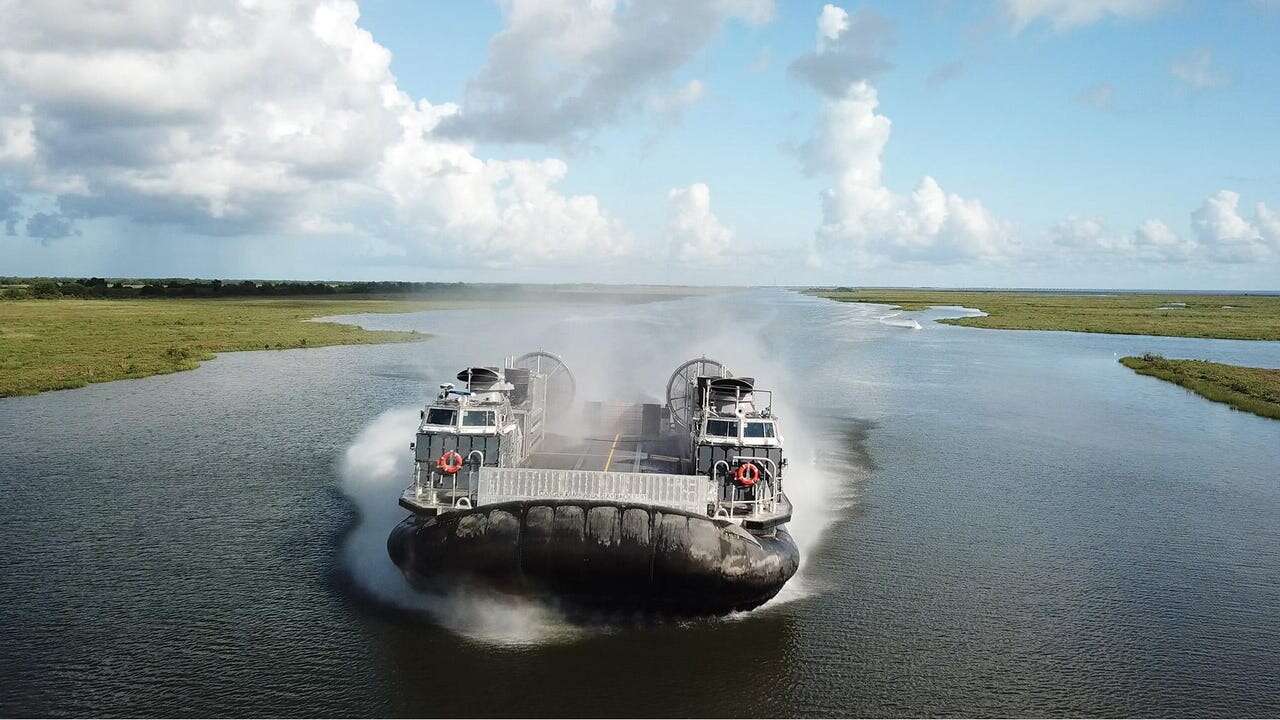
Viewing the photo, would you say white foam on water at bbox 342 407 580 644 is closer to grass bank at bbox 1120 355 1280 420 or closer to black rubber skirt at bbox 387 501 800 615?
black rubber skirt at bbox 387 501 800 615

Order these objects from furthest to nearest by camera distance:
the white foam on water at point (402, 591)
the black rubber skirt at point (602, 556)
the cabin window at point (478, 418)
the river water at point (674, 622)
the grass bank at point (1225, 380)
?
the grass bank at point (1225, 380) < the cabin window at point (478, 418) < the white foam on water at point (402, 591) < the black rubber skirt at point (602, 556) < the river water at point (674, 622)

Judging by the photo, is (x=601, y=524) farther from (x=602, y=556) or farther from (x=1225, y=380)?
(x=1225, y=380)

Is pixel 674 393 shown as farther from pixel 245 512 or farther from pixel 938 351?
pixel 938 351

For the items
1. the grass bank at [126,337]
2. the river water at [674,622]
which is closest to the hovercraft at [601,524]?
the river water at [674,622]

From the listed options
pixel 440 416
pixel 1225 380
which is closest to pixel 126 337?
pixel 440 416

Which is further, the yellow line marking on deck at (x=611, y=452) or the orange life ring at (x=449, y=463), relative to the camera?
the yellow line marking on deck at (x=611, y=452)

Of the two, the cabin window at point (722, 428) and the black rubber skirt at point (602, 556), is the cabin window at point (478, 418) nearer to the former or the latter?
the black rubber skirt at point (602, 556)
